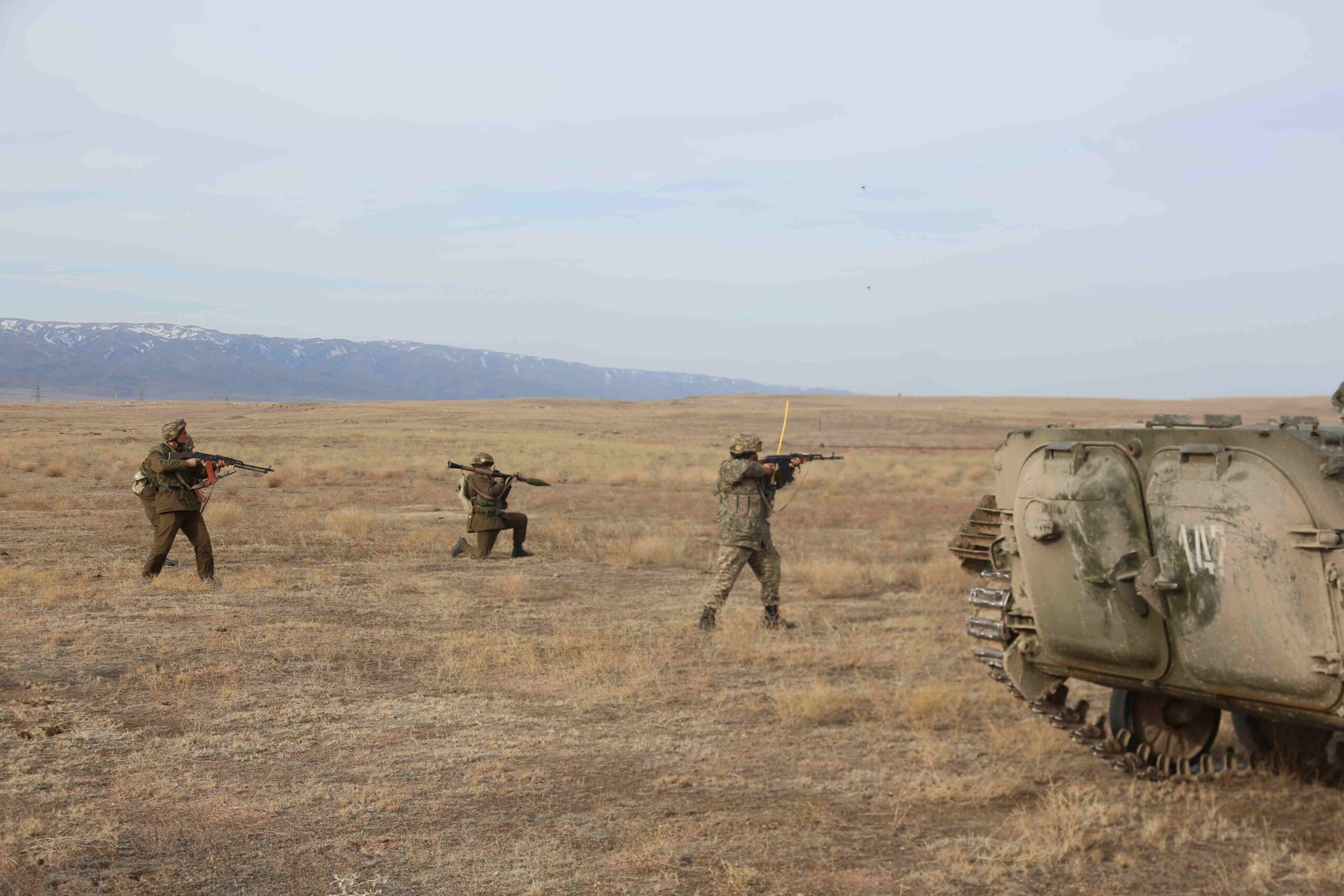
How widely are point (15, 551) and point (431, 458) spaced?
2113 cm

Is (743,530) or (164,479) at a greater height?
(743,530)

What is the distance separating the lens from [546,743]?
7.53 m

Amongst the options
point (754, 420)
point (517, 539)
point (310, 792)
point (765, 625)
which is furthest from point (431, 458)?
point (754, 420)

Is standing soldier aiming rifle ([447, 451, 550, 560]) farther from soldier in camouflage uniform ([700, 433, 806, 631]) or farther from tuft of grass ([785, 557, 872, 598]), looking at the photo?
soldier in camouflage uniform ([700, 433, 806, 631])

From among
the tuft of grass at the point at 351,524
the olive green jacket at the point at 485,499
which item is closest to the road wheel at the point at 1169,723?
the olive green jacket at the point at 485,499

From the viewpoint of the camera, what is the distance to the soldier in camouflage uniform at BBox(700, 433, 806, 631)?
442 inches

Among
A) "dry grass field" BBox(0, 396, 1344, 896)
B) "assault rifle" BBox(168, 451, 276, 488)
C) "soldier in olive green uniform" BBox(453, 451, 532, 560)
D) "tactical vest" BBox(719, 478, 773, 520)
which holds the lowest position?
"dry grass field" BBox(0, 396, 1344, 896)

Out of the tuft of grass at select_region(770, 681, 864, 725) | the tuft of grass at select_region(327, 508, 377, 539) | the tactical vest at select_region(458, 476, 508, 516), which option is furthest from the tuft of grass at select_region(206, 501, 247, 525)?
the tuft of grass at select_region(770, 681, 864, 725)

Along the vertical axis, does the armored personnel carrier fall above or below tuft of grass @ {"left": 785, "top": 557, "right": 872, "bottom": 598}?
above

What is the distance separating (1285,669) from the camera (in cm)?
553

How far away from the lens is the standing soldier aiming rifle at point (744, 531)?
1124cm

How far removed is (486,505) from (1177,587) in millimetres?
11690

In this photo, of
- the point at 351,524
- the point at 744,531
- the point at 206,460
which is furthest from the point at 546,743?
the point at 351,524

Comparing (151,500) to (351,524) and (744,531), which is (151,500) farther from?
(744,531)
